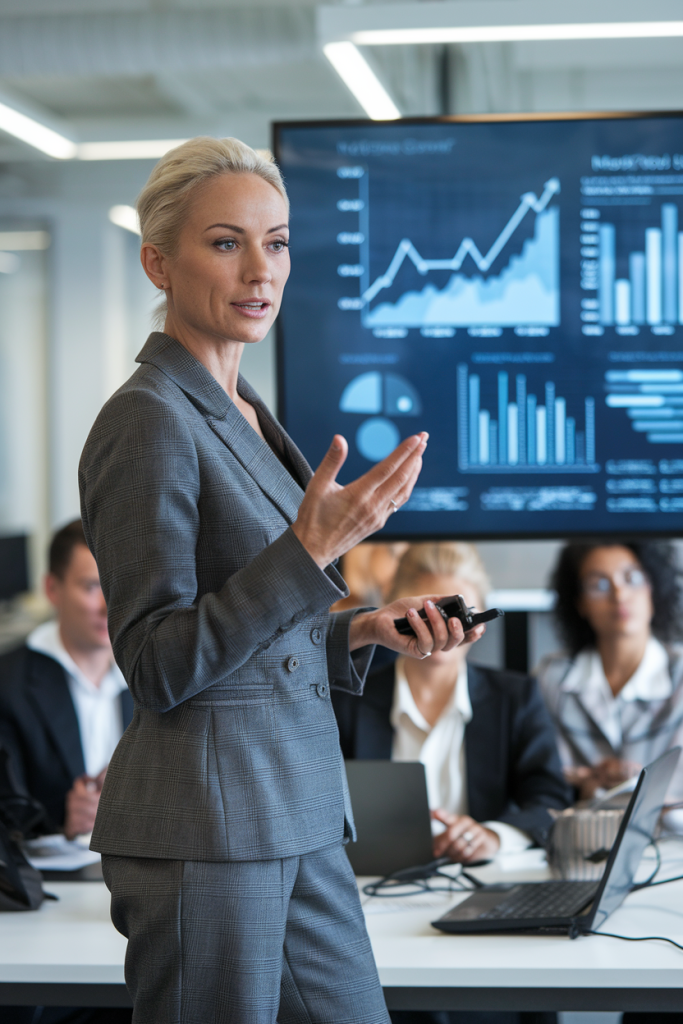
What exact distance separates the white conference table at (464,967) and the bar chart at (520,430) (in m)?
1.24

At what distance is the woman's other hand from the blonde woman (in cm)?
111

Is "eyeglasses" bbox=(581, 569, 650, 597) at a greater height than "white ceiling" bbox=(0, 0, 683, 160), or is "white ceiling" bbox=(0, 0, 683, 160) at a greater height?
"white ceiling" bbox=(0, 0, 683, 160)

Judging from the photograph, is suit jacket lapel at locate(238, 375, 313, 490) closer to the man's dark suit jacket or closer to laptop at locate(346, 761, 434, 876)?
laptop at locate(346, 761, 434, 876)

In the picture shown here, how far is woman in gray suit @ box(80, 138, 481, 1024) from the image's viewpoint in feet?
3.26

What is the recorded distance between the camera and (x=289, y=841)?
1.05 metres

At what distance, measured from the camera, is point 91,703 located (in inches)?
107

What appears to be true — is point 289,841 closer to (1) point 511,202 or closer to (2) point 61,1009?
(2) point 61,1009

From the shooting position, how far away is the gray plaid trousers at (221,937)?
3.34ft

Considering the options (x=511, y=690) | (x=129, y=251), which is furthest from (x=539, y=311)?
(x=129, y=251)

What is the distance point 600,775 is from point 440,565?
689mm

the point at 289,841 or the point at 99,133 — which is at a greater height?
the point at 99,133

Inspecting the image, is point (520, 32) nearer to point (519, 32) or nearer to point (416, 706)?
point (519, 32)

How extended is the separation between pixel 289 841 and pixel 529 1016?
74cm

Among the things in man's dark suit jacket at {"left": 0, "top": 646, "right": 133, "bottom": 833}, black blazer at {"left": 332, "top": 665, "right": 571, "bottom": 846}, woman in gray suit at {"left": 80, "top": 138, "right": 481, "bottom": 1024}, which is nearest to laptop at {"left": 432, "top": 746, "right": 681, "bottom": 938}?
woman in gray suit at {"left": 80, "top": 138, "right": 481, "bottom": 1024}
